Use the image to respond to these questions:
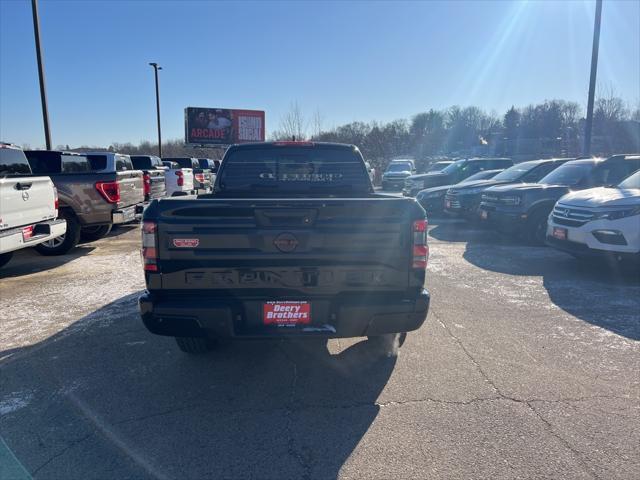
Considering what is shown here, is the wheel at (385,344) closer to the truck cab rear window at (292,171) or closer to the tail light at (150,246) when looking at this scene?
the truck cab rear window at (292,171)

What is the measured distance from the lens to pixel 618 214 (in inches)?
264

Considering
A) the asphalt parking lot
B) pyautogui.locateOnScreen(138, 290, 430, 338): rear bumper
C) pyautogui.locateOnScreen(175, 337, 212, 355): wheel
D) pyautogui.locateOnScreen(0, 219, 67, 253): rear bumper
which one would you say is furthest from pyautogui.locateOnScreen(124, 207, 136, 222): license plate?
pyautogui.locateOnScreen(138, 290, 430, 338): rear bumper

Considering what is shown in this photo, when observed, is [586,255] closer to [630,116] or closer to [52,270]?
[52,270]

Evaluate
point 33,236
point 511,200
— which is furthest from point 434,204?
point 33,236

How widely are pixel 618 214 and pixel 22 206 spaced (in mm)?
8724

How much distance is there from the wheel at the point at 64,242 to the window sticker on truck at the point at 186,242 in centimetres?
674

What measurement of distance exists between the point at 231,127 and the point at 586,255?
38014 millimetres

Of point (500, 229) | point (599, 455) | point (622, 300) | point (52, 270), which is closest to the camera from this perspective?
point (599, 455)

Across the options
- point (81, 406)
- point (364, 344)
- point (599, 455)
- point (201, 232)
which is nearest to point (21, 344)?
point (81, 406)

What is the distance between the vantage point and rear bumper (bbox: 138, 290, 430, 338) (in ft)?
10.6

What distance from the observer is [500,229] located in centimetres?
1029

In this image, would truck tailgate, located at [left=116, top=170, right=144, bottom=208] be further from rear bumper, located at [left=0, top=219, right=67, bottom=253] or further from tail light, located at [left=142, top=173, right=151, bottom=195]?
rear bumper, located at [left=0, top=219, right=67, bottom=253]

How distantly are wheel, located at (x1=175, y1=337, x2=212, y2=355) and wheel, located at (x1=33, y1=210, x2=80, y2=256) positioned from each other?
5894 millimetres

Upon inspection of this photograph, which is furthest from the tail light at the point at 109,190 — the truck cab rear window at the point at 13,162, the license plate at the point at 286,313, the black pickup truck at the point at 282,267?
the license plate at the point at 286,313
